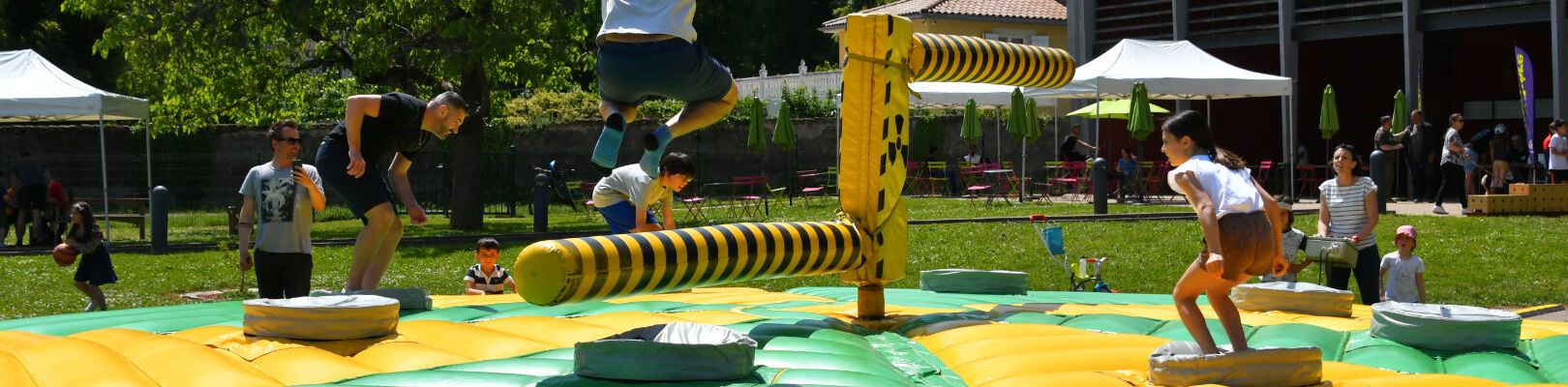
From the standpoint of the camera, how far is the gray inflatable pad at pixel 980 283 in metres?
7.95

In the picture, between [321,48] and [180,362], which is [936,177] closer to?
[321,48]

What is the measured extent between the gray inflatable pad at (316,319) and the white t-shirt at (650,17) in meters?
1.37

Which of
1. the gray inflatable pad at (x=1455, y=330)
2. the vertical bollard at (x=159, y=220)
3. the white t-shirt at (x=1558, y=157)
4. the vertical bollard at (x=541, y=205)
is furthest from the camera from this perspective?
the white t-shirt at (x=1558, y=157)

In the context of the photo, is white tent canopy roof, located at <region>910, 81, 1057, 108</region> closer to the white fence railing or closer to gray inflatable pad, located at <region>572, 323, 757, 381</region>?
the white fence railing

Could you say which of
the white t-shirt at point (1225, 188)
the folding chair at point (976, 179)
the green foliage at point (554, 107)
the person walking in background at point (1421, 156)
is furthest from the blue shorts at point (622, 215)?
the green foliage at point (554, 107)

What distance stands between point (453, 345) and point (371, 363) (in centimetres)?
39

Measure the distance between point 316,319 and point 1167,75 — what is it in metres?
15.7

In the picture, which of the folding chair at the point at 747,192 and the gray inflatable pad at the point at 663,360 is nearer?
the gray inflatable pad at the point at 663,360

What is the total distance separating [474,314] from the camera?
21.5ft

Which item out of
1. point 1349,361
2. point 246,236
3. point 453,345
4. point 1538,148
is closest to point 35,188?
point 246,236

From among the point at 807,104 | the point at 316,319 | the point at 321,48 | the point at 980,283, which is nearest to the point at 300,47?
the point at 321,48

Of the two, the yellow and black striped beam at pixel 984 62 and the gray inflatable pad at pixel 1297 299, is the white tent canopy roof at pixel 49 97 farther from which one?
the gray inflatable pad at pixel 1297 299

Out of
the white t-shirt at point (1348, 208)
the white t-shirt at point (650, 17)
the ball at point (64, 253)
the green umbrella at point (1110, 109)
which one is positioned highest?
the green umbrella at point (1110, 109)

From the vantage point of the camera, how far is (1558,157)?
1748cm
